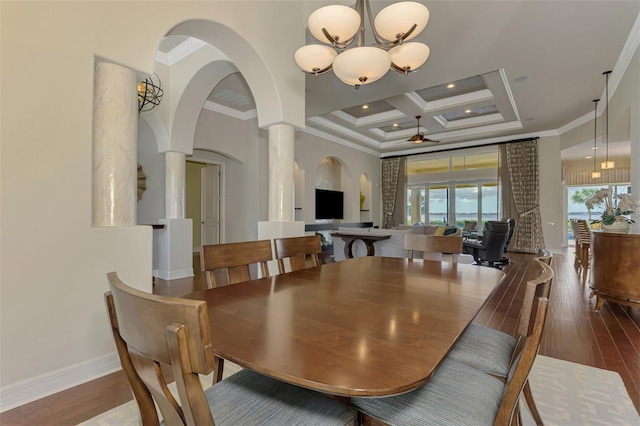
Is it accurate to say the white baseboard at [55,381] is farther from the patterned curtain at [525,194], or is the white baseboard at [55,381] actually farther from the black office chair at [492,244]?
the patterned curtain at [525,194]

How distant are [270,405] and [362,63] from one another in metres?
1.76

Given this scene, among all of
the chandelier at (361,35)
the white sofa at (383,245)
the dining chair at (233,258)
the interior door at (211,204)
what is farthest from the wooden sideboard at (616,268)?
the interior door at (211,204)

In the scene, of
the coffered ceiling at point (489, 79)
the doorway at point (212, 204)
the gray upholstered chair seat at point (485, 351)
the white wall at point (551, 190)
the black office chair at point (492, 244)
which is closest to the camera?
the gray upholstered chair seat at point (485, 351)

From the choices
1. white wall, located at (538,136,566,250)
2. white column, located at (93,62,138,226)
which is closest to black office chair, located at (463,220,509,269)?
white wall, located at (538,136,566,250)

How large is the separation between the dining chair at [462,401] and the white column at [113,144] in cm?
194

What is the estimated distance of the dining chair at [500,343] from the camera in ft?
3.09

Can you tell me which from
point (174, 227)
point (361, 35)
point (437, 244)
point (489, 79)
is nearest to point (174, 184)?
point (174, 227)

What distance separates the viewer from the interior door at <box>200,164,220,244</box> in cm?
659

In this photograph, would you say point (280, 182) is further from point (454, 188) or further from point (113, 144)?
point (454, 188)

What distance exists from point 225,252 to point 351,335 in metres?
1.01

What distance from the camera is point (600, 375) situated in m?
1.95

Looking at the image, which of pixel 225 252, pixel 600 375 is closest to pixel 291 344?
pixel 225 252

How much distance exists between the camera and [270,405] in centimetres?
92

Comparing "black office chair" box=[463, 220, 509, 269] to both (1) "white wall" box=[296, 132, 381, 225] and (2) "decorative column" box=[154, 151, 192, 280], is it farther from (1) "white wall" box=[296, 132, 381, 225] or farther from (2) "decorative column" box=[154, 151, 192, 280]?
(2) "decorative column" box=[154, 151, 192, 280]
